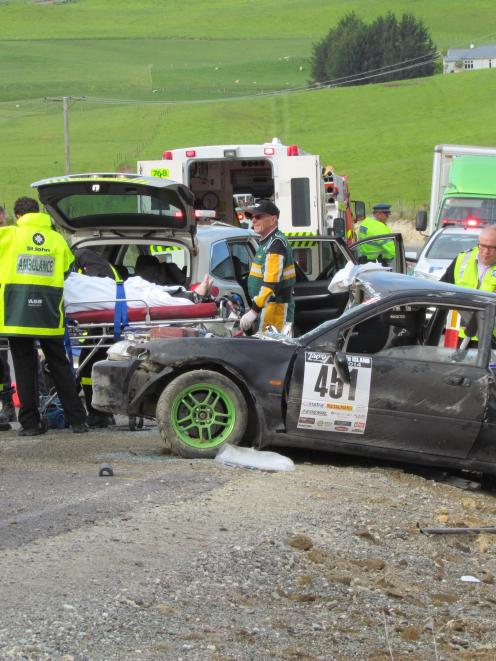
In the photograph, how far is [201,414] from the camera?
332 inches

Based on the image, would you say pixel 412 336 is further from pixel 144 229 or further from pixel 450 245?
pixel 450 245

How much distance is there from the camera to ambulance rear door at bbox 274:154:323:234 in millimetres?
18047

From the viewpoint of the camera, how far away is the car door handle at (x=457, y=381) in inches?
322

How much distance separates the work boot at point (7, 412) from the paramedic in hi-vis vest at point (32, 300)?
0.41 metres

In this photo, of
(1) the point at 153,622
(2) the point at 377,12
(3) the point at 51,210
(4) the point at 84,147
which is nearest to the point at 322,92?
(4) the point at 84,147

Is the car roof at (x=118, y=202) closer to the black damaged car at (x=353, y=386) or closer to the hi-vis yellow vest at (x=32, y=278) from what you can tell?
the hi-vis yellow vest at (x=32, y=278)

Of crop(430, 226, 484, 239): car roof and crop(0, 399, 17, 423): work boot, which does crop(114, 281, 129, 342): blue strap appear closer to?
crop(0, 399, 17, 423): work boot

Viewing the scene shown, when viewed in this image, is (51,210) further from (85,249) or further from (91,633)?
(91,633)

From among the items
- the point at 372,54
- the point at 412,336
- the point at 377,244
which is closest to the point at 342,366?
the point at 412,336

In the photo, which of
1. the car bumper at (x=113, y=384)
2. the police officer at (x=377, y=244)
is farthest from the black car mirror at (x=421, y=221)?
the car bumper at (x=113, y=384)

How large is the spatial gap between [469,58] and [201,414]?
12546cm

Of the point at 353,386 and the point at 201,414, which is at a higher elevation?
the point at 353,386

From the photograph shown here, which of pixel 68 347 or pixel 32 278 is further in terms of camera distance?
pixel 68 347

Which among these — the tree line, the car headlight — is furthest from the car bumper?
the tree line
